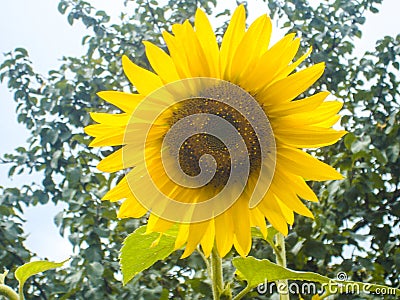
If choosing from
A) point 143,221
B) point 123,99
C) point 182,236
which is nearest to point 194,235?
point 182,236

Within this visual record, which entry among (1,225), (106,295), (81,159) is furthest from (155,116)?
(81,159)

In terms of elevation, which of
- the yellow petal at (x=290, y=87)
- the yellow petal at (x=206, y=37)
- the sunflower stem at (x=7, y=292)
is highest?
the yellow petal at (x=206, y=37)

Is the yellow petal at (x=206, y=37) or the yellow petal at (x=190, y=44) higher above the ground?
the yellow petal at (x=206, y=37)

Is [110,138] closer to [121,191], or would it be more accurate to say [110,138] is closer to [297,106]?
[121,191]

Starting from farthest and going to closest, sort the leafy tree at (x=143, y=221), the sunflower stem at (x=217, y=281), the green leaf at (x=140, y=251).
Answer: the leafy tree at (x=143, y=221), the green leaf at (x=140, y=251), the sunflower stem at (x=217, y=281)

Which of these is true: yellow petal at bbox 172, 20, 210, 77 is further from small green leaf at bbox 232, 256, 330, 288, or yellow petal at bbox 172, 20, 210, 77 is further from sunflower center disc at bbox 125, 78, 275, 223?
small green leaf at bbox 232, 256, 330, 288

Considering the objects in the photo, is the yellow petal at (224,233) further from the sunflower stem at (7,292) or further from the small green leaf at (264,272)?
the sunflower stem at (7,292)

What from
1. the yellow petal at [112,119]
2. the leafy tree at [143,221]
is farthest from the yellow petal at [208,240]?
the leafy tree at [143,221]
